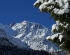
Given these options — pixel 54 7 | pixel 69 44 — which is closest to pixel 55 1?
pixel 54 7

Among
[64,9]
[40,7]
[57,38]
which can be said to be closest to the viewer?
[64,9]

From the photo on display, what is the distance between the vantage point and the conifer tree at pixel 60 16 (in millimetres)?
8406

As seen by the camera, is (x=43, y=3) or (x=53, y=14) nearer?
(x=53, y=14)

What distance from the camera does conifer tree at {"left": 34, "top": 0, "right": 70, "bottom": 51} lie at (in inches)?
331

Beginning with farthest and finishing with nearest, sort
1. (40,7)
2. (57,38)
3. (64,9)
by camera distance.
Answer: (57,38) < (40,7) < (64,9)

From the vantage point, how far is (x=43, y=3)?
9.18 metres

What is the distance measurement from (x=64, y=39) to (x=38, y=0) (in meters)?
1.79

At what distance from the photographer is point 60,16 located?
27.6ft

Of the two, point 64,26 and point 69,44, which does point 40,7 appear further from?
point 69,44

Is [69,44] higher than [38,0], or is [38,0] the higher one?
[38,0]

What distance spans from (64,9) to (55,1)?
626 millimetres

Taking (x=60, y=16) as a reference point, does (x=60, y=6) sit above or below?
above

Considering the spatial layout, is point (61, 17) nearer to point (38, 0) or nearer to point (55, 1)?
point (55, 1)

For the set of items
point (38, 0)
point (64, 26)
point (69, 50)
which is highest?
point (38, 0)
